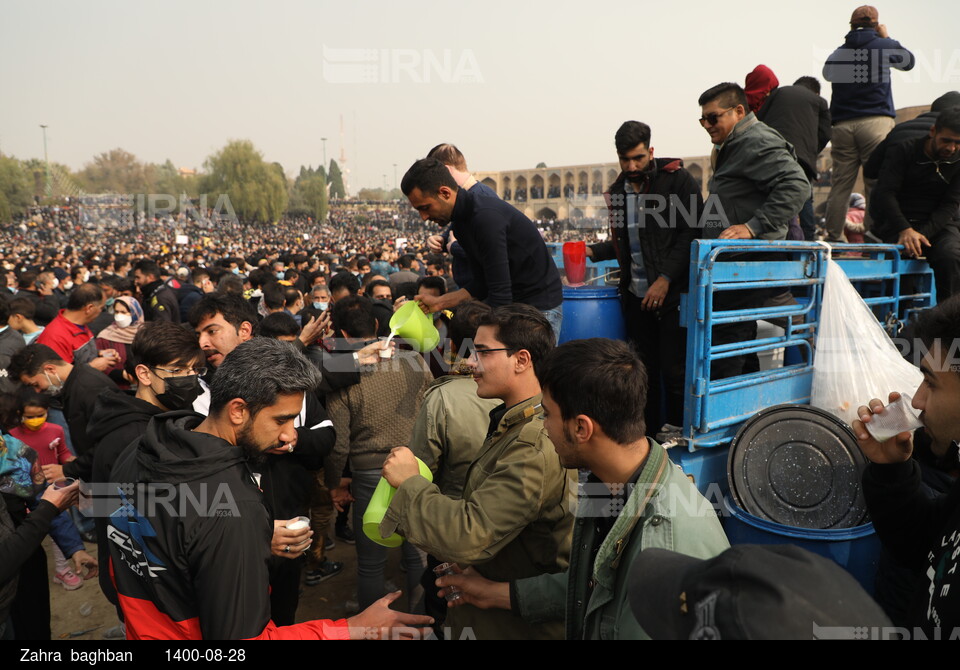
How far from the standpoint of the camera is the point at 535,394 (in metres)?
2.27

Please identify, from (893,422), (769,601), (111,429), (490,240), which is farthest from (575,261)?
(769,601)

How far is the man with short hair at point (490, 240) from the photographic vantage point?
10.8ft

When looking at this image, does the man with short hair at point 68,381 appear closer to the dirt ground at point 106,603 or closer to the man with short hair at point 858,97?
the dirt ground at point 106,603

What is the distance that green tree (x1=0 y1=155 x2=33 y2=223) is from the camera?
54.6 metres

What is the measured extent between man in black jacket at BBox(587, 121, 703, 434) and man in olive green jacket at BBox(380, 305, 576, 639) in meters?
1.50

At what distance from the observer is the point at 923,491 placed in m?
Result: 2.05

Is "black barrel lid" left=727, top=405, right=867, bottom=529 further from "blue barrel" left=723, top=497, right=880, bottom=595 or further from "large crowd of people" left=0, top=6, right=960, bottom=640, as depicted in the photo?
"large crowd of people" left=0, top=6, right=960, bottom=640

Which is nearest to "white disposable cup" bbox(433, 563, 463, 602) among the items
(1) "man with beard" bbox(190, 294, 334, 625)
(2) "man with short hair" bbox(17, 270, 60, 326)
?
(1) "man with beard" bbox(190, 294, 334, 625)

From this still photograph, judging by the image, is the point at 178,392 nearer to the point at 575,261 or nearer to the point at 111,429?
the point at 111,429

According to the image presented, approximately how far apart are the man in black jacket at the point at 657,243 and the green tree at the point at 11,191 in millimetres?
67713

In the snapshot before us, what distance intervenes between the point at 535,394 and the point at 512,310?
36 cm

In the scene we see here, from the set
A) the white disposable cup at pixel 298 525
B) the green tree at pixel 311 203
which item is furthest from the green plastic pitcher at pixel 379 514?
the green tree at pixel 311 203
